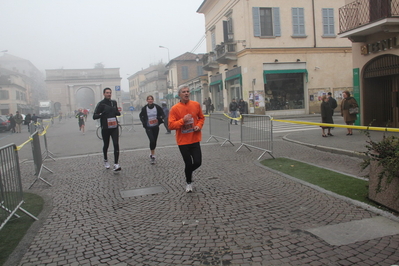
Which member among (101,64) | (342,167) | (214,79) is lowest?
(342,167)

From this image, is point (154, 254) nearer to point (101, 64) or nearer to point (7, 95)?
point (7, 95)

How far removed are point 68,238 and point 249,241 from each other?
2.20 m

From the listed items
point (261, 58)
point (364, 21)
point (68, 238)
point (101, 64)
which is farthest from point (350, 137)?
point (101, 64)

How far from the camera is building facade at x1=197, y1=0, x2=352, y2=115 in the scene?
25.2 metres

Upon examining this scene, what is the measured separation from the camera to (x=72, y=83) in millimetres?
81375

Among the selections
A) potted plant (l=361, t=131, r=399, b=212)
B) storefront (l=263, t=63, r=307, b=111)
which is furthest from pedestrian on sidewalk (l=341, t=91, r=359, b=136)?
storefront (l=263, t=63, r=307, b=111)

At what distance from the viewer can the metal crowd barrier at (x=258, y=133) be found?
8734mm

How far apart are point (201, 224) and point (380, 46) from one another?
11.5 metres

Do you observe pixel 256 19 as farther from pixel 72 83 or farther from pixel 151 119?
pixel 72 83

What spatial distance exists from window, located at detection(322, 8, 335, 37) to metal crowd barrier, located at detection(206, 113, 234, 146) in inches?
716

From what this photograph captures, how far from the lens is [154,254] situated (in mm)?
3543

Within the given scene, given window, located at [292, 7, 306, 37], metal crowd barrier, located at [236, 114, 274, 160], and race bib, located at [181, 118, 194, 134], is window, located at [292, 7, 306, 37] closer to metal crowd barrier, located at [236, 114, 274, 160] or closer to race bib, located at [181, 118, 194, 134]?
metal crowd barrier, located at [236, 114, 274, 160]

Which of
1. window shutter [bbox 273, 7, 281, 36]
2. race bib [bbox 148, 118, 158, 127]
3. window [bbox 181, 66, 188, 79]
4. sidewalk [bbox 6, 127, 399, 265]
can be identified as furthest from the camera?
window [bbox 181, 66, 188, 79]

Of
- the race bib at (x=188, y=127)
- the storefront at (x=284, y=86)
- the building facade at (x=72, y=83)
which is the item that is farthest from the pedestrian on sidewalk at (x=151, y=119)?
the building facade at (x=72, y=83)
